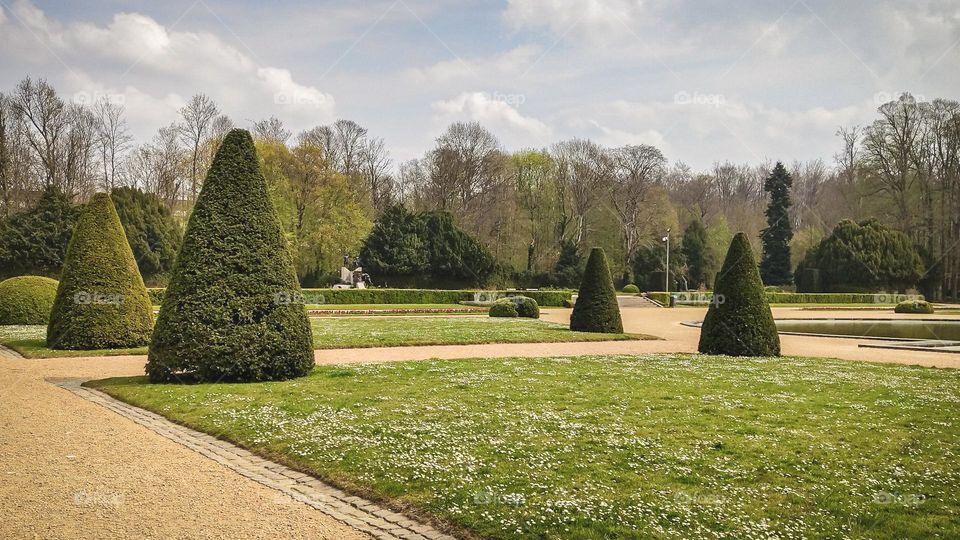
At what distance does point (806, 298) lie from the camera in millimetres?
52906

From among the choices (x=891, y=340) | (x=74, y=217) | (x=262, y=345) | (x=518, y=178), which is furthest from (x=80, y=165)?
(x=891, y=340)

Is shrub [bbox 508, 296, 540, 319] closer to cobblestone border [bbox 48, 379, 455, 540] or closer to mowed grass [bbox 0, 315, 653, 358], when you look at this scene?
mowed grass [bbox 0, 315, 653, 358]

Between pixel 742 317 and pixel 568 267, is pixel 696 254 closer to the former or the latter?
pixel 568 267

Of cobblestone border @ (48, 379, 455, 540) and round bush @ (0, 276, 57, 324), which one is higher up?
round bush @ (0, 276, 57, 324)

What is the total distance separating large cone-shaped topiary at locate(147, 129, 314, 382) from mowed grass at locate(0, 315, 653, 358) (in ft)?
20.0

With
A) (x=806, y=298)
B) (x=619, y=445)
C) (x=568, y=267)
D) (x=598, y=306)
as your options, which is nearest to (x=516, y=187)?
(x=568, y=267)

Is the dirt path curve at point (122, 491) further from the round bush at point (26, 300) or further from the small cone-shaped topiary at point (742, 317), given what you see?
the round bush at point (26, 300)

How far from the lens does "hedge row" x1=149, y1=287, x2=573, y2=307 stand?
130 ft

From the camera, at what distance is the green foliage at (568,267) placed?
57.6m

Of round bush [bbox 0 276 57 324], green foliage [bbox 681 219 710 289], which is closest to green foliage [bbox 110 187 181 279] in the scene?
round bush [bbox 0 276 57 324]

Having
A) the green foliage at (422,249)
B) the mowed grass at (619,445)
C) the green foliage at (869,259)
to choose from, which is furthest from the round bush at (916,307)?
the mowed grass at (619,445)

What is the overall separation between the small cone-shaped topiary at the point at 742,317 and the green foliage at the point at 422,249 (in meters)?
35.4

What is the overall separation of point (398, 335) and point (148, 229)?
3168cm

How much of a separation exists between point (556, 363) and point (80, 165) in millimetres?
45360
